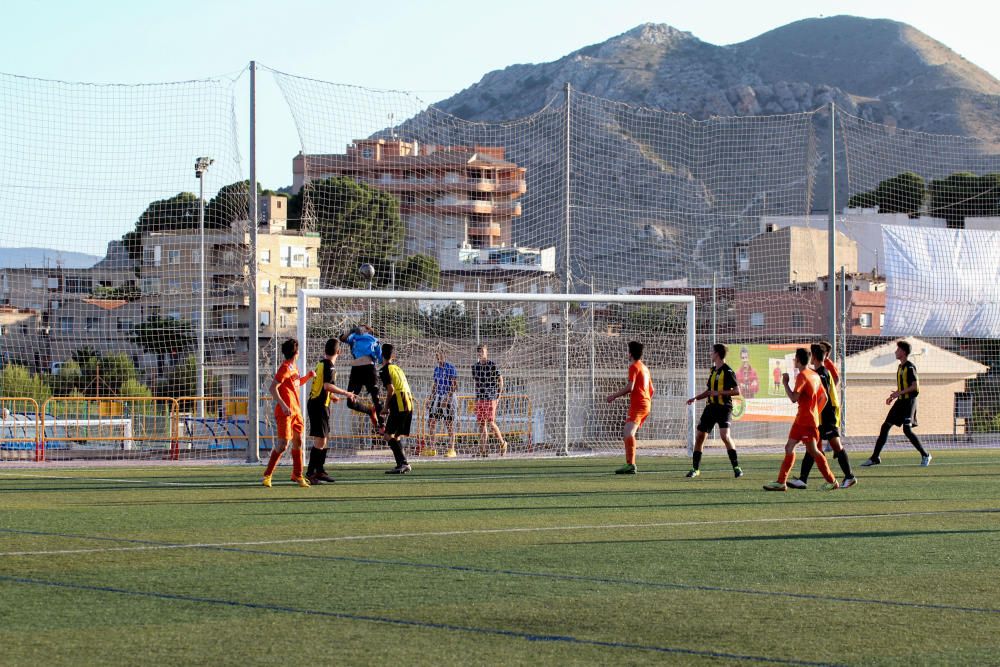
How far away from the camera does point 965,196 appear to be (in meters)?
44.2

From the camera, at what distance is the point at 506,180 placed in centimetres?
3198

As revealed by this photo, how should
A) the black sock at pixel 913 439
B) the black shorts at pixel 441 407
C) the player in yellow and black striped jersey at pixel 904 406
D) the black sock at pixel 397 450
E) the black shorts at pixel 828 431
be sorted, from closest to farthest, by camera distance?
the black shorts at pixel 828 431 < the black sock at pixel 397 450 < the black sock at pixel 913 439 < the player in yellow and black striped jersey at pixel 904 406 < the black shorts at pixel 441 407

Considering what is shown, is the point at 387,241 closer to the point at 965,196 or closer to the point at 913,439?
the point at 913,439

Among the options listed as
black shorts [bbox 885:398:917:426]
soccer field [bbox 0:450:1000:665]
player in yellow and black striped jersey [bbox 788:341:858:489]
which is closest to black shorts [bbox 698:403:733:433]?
player in yellow and black striped jersey [bbox 788:341:858:489]

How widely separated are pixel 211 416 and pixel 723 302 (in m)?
18.3

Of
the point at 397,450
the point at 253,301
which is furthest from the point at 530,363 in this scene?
the point at 397,450

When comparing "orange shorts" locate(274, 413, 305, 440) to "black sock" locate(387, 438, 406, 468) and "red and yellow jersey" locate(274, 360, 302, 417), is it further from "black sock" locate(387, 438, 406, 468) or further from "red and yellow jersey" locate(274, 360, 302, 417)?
"black sock" locate(387, 438, 406, 468)

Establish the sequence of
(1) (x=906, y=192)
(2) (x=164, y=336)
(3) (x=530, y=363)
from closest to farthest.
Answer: (2) (x=164, y=336) < (3) (x=530, y=363) < (1) (x=906, y=192)

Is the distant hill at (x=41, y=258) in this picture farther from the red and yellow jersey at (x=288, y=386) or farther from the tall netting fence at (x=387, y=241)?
the red and yellow jersey at (x=288, y=386)

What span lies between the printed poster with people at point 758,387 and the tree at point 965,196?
52.6 feet

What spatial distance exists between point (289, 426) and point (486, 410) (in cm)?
812

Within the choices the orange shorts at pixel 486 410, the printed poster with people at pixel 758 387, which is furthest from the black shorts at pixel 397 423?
the printed poster with people at pixel 758 387

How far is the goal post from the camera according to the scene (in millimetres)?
23109

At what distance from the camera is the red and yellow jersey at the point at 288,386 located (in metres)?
14.5
